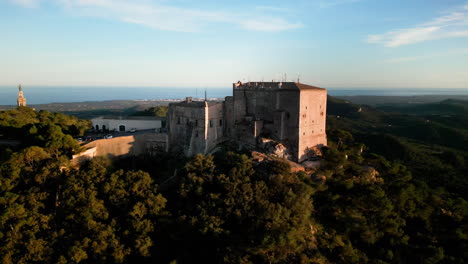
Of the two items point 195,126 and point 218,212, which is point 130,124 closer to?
point 195,126

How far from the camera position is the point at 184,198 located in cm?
2247

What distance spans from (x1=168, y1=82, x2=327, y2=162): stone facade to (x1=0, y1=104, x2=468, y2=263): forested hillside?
2.19 meters

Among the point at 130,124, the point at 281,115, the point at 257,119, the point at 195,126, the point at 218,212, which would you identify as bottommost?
the point at 218,212

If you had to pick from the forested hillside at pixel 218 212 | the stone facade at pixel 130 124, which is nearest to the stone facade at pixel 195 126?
the forested hillside at pixel 218 212

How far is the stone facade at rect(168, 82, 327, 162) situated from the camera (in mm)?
28094

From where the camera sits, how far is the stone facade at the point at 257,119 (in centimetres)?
2809

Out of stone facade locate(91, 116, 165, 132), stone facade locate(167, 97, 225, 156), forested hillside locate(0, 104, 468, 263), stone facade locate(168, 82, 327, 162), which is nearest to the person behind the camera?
forested hillside locate(0, 104, 468, 263)

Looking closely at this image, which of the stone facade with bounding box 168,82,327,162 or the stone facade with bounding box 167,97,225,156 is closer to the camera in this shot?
the stone facade with bounding box 168,82,327,162

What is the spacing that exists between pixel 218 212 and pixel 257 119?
12154 millimetres

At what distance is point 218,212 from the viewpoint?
20391 millimetres

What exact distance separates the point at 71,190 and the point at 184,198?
301 inches

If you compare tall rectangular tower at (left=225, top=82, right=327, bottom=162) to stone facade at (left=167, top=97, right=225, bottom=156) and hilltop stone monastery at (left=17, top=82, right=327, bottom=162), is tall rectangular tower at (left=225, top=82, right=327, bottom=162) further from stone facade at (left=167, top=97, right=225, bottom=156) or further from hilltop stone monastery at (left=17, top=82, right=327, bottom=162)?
stone facade at (left=167, top=97, right=225, bottom=156)

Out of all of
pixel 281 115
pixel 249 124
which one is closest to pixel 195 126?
pixel 249 124

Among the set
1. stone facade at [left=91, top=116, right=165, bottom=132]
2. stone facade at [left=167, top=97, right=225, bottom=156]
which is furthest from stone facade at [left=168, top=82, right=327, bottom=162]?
stone facade at [left=91, top=116, right=165, bottom=132]
